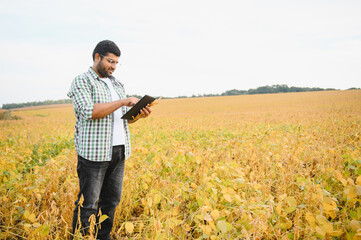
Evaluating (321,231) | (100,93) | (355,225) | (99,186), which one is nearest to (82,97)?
(100,93)

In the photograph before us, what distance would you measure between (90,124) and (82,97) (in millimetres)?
244

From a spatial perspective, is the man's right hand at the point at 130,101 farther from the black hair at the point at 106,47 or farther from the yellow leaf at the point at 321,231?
the yellow leaf at the point at 321,231

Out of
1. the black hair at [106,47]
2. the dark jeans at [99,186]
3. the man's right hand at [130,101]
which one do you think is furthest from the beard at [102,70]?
the dark jeans at [99,186]

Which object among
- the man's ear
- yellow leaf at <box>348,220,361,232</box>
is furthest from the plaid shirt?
yellow leaf at <box>348,220,361,232</box>

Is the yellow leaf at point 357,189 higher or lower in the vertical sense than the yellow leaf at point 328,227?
higher

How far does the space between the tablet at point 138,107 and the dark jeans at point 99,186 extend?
1.07 feet

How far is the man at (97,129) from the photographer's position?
1.69 m

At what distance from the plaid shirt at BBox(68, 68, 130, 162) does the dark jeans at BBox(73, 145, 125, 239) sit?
9 cm

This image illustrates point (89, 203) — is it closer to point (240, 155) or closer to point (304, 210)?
point (304, 210)

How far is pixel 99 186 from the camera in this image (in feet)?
6.00

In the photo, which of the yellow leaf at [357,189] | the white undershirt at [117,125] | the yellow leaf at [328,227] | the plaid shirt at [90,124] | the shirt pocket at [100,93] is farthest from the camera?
the white undershirt at [117,125]

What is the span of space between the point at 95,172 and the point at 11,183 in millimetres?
2093

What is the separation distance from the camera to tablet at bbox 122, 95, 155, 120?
177 centimetres

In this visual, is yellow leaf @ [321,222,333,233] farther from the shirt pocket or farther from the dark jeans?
the shirt pocket
